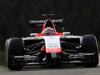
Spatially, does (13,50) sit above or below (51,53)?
above

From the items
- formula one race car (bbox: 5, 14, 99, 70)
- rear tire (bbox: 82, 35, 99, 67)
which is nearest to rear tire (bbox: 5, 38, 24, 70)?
formula one race car (bbox: 5, 14, 99, 70)

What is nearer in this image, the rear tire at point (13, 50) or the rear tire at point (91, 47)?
the rear tire at point (13, 50)

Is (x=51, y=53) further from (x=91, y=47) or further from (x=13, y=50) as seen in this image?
(x=91, y=47)

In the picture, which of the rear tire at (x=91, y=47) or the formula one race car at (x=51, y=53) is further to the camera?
the rear tire at (x=91, y=47)

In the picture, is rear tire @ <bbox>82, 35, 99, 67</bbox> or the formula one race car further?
rear tire @ <bbox>82, 35, 99, 67</bbox>

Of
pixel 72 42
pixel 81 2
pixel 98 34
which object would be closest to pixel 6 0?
pixel 81 2

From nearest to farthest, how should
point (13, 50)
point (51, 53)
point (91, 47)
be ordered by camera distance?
point (51, 53) < point (13, 50) < point (91, 47)

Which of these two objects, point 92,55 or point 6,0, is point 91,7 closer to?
point 6,0

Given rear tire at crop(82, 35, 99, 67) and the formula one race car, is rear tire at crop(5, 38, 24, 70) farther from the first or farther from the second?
rear tire at crop(82, 35, 99, 67)

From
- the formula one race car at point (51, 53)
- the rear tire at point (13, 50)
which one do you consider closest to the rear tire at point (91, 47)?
the formula one race car at point (51, 53)

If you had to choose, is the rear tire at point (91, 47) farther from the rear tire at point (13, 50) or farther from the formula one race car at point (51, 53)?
the rear tire at point (13, 50)

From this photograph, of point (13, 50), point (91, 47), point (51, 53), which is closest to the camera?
point (51, 53)

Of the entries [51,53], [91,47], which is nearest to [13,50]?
[51,53]

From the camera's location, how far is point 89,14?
206ft
